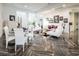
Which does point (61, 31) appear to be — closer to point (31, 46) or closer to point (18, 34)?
point (31, 46)

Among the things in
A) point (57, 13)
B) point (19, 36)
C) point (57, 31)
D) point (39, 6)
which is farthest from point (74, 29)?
point (19, 36)

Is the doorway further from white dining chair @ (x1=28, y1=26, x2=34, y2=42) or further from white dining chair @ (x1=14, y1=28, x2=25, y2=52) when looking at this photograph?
white dining chair @ (x1=14, y1=28, x2=25, y2=52)

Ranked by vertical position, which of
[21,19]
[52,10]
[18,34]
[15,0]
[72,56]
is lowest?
[72,56]

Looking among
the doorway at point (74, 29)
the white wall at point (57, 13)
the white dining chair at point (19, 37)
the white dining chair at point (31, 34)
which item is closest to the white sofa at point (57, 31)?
the white wall at point (57, 13)

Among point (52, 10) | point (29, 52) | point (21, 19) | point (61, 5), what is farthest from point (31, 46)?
point (61, 5)

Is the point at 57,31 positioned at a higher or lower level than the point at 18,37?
higher

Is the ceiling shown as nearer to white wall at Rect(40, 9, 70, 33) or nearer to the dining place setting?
white wall at Rect(40, 9, 70, 33)

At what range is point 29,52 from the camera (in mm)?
2939

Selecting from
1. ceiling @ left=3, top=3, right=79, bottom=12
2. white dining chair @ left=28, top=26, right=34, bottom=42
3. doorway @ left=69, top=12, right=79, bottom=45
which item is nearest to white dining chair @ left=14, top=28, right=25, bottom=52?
white dining chair @ left=28, top=26, right=34, bottom=42

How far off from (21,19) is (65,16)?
102cm

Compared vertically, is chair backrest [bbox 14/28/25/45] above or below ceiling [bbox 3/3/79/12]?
below

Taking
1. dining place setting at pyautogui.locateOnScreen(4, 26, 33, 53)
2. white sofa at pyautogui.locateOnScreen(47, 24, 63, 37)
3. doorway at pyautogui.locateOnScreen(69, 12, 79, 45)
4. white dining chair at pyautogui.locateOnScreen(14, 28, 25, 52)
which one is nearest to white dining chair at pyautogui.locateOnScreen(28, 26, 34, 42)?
dining place setting at pyautogui.locateOnScreen(4, 26, 33, 53)

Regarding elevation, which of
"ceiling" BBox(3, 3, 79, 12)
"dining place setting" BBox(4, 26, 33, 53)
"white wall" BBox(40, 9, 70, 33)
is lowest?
"dining place setting" BBox(4, 26, 33, 53)

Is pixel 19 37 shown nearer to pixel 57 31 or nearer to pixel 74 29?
pixel 57 31
